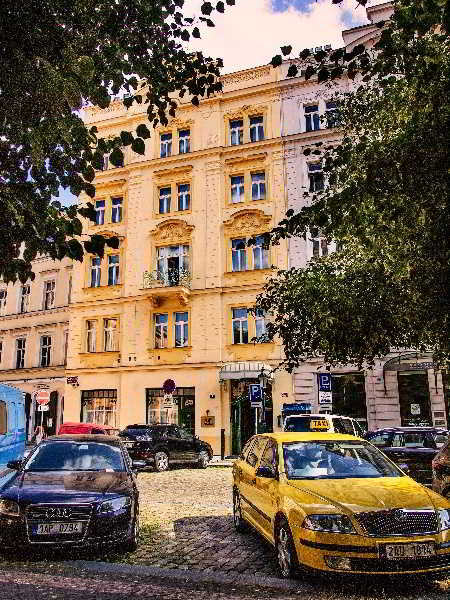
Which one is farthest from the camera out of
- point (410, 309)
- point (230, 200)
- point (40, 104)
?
point (230, 200)

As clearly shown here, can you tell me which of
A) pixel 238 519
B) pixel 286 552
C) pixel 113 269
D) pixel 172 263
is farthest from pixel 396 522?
pixel 113 269

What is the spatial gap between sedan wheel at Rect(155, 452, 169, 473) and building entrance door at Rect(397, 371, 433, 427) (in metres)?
10.8

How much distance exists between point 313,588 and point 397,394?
19.0 m

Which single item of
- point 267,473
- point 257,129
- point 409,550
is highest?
point 257,129

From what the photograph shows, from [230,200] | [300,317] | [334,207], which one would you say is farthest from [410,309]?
[230,200]

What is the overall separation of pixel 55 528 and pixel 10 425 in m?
7.24

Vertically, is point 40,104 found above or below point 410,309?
above

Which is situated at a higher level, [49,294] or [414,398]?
[49,294]

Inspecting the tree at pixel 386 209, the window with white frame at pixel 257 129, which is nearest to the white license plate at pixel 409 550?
the tree at pixel 386 209

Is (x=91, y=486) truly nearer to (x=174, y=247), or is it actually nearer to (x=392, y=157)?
(x=392, y=157)

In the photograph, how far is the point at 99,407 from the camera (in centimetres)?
2806

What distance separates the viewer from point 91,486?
22.9ft

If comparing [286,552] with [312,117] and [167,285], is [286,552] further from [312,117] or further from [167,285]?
[312,117]

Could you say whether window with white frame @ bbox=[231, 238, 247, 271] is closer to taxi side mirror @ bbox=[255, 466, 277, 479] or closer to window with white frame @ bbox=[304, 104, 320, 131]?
window with white frame @ bbox=[304, 104, 320, 131]
